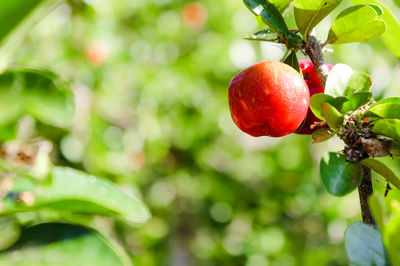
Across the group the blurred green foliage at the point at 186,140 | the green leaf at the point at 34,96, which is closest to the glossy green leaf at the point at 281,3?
the green leaf at the point at 34,96

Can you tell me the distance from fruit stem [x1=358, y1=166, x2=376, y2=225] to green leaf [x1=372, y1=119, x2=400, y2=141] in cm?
8

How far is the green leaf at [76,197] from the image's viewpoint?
3.15 feet

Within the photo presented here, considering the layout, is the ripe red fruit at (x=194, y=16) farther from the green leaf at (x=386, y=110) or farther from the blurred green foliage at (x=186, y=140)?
the green leaf at (x=386, y=110)

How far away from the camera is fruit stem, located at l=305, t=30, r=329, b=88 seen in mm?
721

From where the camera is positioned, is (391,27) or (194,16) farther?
(194,16)

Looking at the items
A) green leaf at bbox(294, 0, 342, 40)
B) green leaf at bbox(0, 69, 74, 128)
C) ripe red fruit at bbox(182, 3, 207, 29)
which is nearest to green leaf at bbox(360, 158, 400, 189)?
green leaf at bbox(294, 0, 342, 40)

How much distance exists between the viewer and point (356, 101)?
2.29 feet

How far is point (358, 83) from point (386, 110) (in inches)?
3.5

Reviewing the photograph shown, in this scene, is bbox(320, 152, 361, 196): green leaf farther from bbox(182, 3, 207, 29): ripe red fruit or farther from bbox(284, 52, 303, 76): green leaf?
bbox(182, 3, 207, 29): ripe red fruit

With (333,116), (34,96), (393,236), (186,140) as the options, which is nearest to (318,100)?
(333,116)

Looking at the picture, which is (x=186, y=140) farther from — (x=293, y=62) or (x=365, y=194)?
(x=365, y=194)

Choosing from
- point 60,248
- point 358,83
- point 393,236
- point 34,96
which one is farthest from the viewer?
point 34,96

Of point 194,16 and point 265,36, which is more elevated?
point 265,36

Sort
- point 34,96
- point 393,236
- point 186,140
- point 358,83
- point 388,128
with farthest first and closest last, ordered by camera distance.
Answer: point 186,140 → point 34,96 → point 358,83 → point 388,128 → point 393,236
